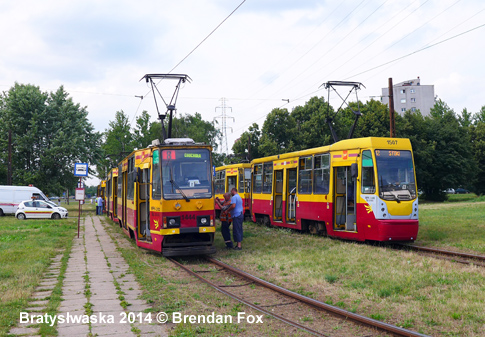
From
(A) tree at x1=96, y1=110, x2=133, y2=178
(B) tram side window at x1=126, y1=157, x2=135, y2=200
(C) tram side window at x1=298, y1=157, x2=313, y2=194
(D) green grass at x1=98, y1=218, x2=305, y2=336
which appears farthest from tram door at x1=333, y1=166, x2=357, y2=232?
(A) tree at x1=96, y1=110, x2=133, y2=178

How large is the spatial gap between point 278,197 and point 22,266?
11.7m

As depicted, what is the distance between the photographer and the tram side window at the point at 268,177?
2112 cm

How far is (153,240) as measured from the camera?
12812mm

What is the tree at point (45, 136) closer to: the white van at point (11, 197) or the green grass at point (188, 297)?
the white van at point (11, 197)

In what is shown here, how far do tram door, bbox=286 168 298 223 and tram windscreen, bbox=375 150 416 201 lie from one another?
5244 millimetres

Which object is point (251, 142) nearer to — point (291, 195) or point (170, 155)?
point (291, 195)

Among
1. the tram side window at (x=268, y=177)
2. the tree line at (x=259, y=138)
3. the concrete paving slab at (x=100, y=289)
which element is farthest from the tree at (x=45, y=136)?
the concrete paving slab at (x=100, y=289)

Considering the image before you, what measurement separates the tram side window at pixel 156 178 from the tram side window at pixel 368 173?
5.89 m

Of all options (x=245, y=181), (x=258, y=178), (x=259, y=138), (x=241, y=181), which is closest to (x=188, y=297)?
(x=258, y=178)

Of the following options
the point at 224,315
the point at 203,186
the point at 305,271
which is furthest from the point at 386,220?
the point at 224,315

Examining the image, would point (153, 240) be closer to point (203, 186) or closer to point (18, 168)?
point (203, 186)

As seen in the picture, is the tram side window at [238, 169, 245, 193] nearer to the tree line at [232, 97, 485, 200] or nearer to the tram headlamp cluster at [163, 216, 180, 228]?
the tram headlamp cluster at [163, 216, 180, 228]

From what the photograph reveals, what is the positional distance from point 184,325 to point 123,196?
12.4 m

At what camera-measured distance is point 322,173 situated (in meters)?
16.3
